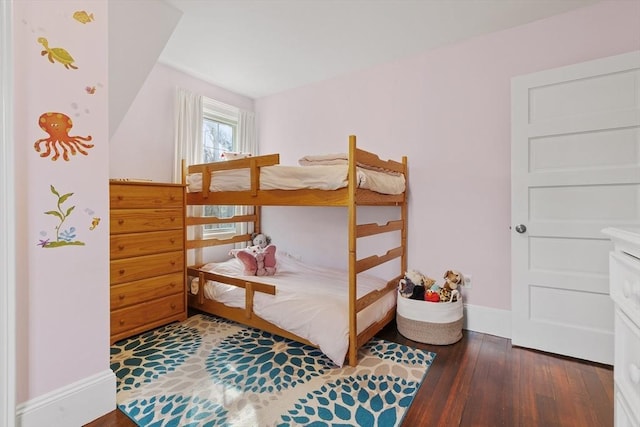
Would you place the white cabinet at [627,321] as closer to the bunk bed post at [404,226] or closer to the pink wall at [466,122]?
the pink wall at [466,122]

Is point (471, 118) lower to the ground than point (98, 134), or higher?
higher

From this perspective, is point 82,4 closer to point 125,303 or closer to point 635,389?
point 125,303

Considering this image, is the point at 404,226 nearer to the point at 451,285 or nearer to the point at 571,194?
the point at 451,285

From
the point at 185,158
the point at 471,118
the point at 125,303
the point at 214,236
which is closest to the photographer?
the point at 125,303

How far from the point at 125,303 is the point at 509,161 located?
311 cm

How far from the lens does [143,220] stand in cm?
234

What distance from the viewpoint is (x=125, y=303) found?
224 centimetres

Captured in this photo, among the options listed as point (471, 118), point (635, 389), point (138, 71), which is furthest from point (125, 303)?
point (471, 118)

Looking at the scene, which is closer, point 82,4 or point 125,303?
point 82,4

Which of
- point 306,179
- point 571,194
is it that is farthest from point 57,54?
point 571,194

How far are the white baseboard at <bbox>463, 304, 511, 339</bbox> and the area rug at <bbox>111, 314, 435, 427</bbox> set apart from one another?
25.5 inches

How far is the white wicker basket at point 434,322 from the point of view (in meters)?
2.25

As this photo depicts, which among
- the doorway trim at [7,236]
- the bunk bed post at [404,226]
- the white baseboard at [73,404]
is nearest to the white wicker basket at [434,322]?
the bunk bed post at [404,226]

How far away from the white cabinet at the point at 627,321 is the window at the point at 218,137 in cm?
329
